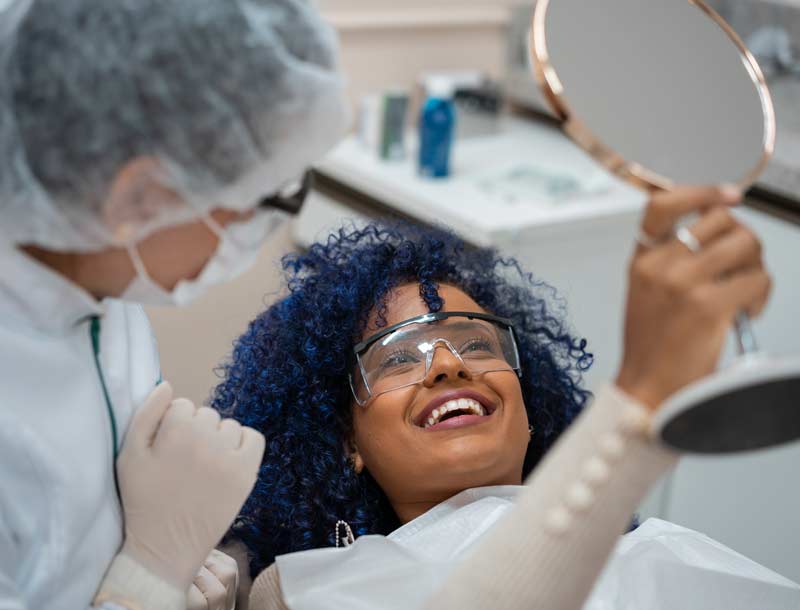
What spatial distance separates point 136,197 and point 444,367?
69 cm

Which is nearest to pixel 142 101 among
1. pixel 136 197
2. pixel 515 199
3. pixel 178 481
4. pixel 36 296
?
pixel 136 197

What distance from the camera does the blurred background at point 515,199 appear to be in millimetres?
2369

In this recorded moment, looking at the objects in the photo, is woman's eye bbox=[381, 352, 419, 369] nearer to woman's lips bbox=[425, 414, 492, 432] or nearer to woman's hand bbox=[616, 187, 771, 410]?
woman's lips bbox=[425, 414, 492, 432]

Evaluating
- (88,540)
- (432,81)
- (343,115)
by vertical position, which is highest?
(343,115)

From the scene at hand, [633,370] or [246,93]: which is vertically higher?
[246,93]

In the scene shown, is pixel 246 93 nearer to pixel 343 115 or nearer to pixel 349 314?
pixel 343 115

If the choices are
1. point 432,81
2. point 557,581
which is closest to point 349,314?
point 557,581

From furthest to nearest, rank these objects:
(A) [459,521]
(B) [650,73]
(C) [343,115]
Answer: (A) [459,521]
(B) [650,73]
(C) [343,115]

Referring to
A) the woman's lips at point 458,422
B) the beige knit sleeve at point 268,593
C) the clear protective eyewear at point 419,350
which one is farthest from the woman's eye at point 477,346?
the beige knit sleeve at point 268,593

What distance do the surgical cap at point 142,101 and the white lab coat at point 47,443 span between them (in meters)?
0.09

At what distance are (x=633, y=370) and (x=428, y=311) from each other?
27.2 inches

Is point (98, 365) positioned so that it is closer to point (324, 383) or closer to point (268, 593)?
point (268, 593)

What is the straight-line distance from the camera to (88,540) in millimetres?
1046

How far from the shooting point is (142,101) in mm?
849
